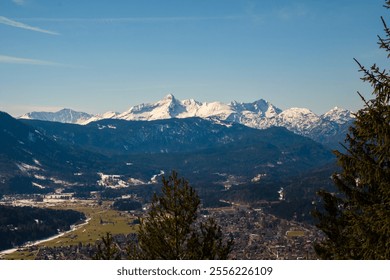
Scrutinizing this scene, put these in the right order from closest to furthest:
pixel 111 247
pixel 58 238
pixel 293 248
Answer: pixel 111 247 < pixel 293 248 < pixel 58 238

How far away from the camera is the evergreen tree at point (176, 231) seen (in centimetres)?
2084

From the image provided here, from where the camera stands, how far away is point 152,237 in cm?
2098

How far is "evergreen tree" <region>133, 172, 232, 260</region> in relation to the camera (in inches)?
821


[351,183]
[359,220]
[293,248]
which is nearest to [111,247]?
[351,183]

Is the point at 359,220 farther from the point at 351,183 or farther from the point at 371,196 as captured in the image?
the point at 351,183

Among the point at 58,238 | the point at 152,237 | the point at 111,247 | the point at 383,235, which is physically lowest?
the point at 58,238

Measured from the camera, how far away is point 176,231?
21.1 m
